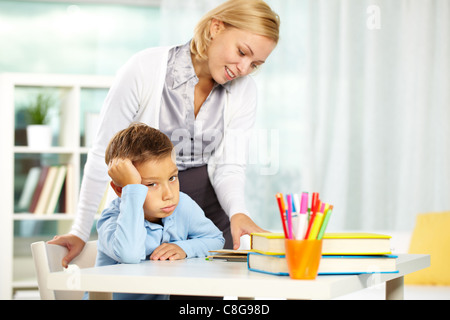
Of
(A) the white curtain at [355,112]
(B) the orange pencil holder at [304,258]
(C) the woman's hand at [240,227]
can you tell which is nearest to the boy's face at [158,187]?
(C) the woman's hand at [240,227]

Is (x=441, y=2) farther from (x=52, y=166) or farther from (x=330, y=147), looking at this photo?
(x=52, y=166)

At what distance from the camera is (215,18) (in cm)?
152

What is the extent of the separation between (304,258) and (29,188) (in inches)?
105

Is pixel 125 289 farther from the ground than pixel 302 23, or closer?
closer

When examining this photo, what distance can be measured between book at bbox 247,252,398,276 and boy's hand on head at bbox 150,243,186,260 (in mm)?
266

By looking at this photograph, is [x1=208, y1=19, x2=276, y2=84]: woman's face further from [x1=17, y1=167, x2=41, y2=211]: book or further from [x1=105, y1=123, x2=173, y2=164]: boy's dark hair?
[x1=17, y1=167, x2=41, y2=211]: book

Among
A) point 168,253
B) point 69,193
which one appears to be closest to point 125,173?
point 168,253

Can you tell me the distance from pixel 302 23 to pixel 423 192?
127 cm

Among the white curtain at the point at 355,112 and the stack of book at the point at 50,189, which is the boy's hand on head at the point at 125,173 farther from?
the white curtain at the point at 355,112

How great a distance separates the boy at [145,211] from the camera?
1.09 m

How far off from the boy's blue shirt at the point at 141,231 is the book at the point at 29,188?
6.81ft

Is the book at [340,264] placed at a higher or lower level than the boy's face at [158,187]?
lower

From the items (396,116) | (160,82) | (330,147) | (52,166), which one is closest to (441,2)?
(396,116)
